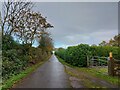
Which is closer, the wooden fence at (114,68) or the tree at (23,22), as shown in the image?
the wooden fence at (114,68)

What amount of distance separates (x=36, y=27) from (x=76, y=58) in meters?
13.0

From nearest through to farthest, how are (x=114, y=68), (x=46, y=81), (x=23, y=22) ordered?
(x=46, y=81), (x=114, y=68), (x=23, y=22)

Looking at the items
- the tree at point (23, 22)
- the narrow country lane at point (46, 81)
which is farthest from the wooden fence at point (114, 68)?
the tree at point (23, 22)

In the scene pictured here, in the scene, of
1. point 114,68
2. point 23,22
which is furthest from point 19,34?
point 114,68

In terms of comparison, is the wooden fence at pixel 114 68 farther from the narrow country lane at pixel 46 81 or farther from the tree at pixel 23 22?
the tree at pixel 23 22

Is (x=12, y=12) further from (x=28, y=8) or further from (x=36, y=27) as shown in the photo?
(x=36, y=27)

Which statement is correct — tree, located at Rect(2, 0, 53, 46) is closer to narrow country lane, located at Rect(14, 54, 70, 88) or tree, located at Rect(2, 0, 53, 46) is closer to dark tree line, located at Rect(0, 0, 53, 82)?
dark tree line, located at Rect(0, 0, 53, 82)

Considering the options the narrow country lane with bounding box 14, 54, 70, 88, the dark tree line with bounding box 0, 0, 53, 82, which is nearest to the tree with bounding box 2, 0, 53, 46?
the dark tree line with bounding box 0, 0, 53, 82

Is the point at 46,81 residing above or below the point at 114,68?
below

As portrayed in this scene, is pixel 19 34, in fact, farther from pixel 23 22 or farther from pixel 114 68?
pixel 114 68

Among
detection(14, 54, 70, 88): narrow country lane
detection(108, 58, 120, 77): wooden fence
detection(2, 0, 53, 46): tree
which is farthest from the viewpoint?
detection(2, 0, 53, 46): tree

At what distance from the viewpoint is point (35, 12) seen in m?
40.1

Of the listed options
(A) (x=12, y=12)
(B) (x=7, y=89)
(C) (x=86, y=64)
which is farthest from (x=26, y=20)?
(B) (x=7, y=89)

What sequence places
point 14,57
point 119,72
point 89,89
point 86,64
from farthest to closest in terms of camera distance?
point 86,64, point 14,57, point 119,72, point 89,89
